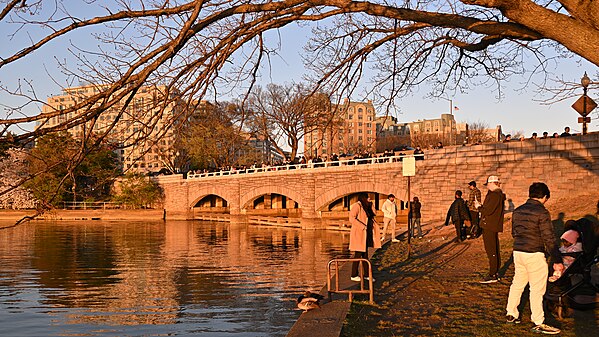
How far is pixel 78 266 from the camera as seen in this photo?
77.0 ft

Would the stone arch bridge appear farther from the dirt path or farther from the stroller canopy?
the stroller canopy

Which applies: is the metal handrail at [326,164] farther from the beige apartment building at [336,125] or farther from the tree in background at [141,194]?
the beige apartment building at [336,125]

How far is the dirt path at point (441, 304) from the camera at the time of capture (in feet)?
24.3

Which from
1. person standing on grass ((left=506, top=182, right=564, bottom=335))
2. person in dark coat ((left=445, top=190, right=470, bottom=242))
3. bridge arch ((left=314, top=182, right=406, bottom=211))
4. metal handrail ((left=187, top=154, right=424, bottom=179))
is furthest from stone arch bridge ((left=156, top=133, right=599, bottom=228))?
person standing on grass ((left=506, top=182, right=564, bottom=335))

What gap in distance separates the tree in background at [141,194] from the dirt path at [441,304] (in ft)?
172

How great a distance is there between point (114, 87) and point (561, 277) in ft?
20.1

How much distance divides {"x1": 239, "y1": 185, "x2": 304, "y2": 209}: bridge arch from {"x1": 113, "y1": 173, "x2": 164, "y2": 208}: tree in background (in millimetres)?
14559

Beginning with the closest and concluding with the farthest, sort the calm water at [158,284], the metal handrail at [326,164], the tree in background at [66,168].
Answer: the tree in background at [66,168], the calm water at [158,284], the metal handrail at [326,164]

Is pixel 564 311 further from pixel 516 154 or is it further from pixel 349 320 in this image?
pixel 516 154

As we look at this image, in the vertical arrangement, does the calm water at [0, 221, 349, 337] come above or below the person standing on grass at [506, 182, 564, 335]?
below

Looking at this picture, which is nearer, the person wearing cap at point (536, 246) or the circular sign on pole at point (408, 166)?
the person wearing cap at point (536, 246)

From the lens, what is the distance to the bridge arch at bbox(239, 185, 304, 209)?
45.9 metres

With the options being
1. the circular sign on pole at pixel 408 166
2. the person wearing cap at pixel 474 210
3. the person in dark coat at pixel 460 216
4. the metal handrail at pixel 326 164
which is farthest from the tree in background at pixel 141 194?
the circular sign on pole at pixel 408 166

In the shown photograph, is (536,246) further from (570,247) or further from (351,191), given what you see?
(351,191)
